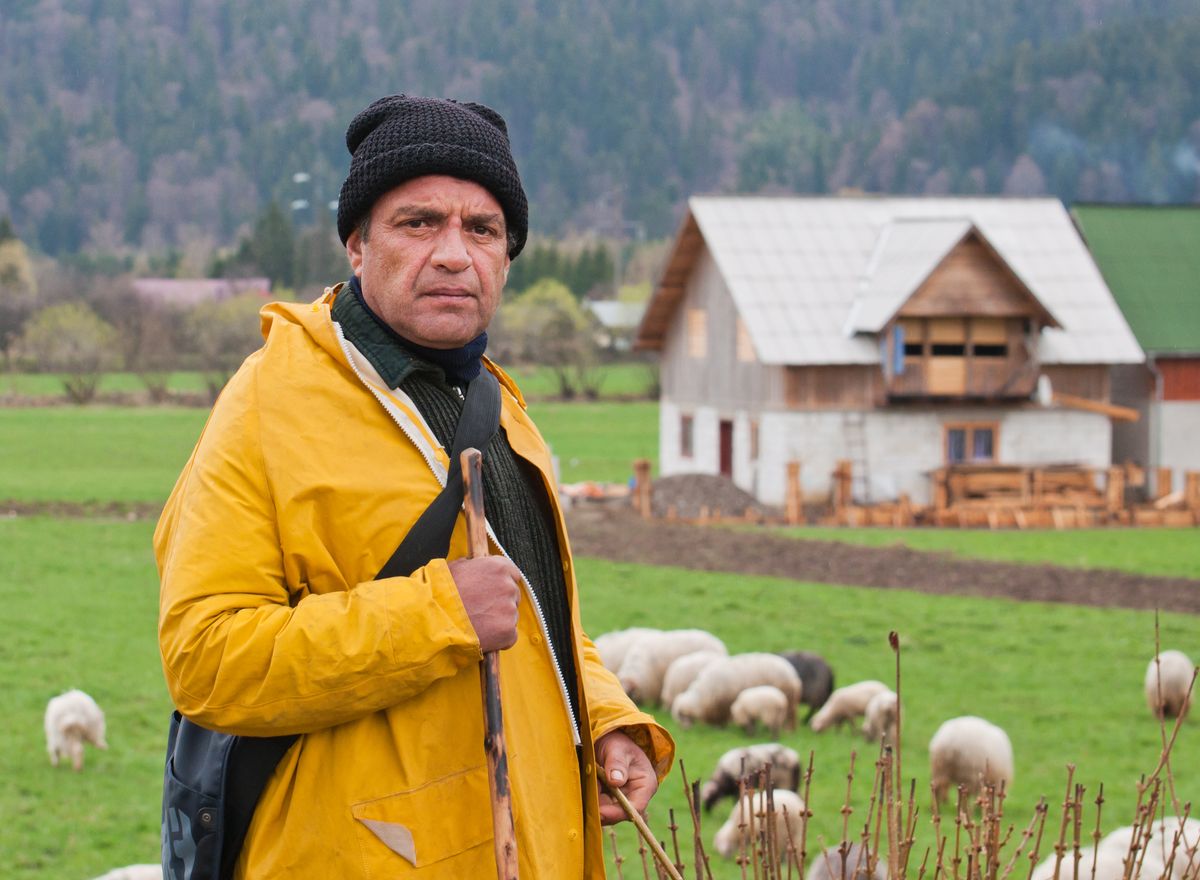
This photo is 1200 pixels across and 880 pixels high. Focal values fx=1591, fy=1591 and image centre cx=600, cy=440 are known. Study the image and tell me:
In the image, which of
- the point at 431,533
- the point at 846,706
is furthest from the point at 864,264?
the point at 431,533

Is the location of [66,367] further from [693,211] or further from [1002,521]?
[1002,521]

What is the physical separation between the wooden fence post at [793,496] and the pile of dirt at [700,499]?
20.8 inches

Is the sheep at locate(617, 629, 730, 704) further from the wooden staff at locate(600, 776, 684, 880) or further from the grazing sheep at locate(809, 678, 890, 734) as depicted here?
the wooden staff at locate(600, 776, 684, 880)

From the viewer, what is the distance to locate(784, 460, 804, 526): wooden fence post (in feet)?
85.6

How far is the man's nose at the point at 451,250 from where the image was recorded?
286 cm

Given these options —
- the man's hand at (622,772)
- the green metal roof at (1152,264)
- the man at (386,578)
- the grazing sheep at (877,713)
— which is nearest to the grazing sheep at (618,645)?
the grazing sheep at (877,713)

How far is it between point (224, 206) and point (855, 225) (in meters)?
161

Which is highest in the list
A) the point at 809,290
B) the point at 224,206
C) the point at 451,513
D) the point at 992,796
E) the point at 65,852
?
the point at 224,206

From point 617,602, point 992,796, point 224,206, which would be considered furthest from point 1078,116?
point 992,796

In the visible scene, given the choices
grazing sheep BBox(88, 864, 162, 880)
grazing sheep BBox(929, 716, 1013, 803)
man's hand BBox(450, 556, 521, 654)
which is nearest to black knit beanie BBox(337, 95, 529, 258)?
man's hand BBox(450, 556, 521, 654)

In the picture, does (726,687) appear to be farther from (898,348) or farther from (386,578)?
(898,348)

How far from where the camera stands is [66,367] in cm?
6378

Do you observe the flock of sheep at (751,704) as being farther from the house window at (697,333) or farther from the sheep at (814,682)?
the house window at (697,333)

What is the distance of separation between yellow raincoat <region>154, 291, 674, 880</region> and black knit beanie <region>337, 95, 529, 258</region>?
26cm
